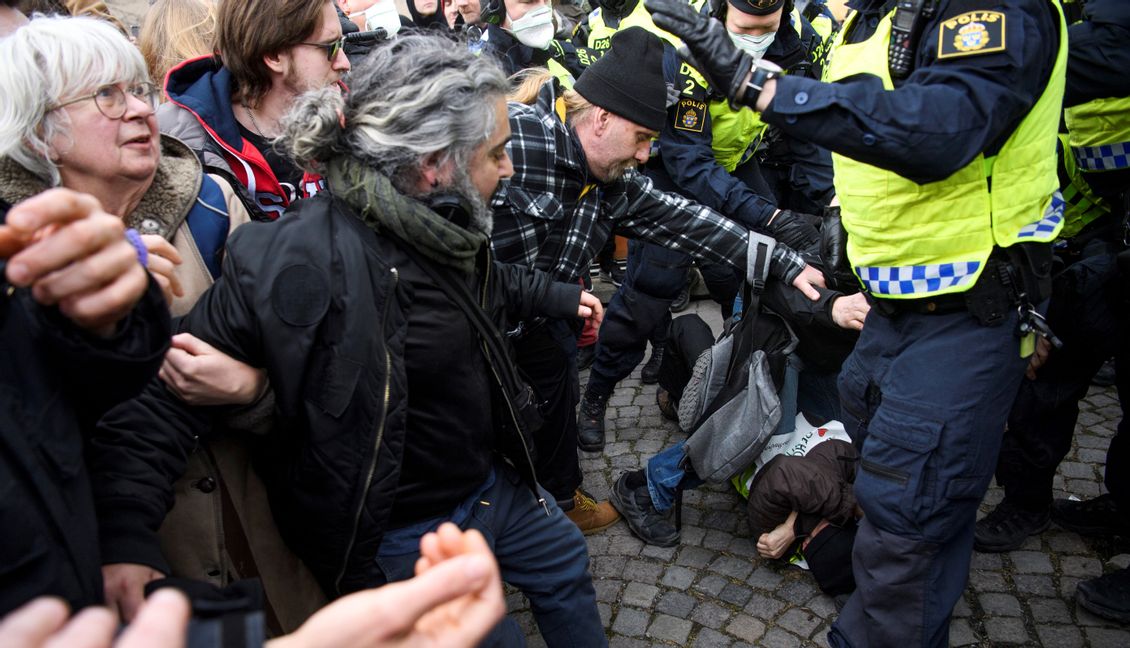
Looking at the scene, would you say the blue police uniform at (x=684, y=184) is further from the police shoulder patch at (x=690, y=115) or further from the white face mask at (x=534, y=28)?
the white face mask at (x=534, y=28)

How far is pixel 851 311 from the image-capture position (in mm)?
2867

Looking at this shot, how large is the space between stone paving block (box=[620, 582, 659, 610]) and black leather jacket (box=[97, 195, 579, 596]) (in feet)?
5.03

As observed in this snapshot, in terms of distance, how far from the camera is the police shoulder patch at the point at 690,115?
4145 millimetres

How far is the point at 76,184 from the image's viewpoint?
1.83m

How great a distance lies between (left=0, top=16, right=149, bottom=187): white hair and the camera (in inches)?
65.7

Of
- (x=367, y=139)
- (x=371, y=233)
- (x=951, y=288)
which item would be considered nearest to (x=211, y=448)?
(x=371, y=233)

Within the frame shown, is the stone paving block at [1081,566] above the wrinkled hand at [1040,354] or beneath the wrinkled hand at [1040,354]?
beneath

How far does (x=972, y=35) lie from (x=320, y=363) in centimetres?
173

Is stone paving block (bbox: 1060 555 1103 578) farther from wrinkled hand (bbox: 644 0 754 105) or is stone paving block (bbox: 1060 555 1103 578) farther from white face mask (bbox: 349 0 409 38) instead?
white face mask (bbox: 349 0 409 38)

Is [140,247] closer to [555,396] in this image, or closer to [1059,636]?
[555,396]

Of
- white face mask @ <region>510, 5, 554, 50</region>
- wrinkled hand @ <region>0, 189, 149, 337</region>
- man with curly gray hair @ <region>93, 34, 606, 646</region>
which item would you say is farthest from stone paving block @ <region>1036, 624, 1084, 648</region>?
white face mask @ <region>510, 5, 554, 50</region>

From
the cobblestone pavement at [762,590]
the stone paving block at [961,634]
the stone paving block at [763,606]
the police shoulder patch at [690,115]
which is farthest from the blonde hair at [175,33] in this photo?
the stone paving block at [961,634]

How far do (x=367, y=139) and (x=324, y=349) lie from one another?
507mm

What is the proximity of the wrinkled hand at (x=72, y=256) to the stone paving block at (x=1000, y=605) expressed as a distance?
10.0 feet
